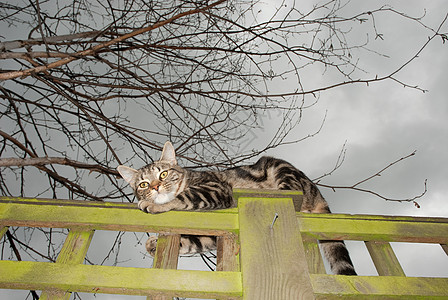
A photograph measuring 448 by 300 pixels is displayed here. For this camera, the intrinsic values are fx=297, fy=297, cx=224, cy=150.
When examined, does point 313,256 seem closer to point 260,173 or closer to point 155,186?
point 155,186

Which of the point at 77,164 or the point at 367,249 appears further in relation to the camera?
the point at 77,164

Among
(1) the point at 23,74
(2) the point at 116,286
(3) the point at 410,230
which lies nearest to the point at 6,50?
(1) the point at 23,74

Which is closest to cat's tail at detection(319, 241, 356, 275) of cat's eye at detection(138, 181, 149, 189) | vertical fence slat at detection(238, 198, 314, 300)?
vertical fence slat at detection(238, 198, 314, 300)

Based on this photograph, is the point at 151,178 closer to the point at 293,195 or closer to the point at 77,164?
the point at 77,164

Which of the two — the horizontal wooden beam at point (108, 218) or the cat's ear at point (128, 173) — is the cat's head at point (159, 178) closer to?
the cat's ear at point (128, 173)

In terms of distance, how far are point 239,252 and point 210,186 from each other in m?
1.33

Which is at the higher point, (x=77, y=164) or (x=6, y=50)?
(x=6, y=50)

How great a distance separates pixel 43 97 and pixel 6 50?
93 cm

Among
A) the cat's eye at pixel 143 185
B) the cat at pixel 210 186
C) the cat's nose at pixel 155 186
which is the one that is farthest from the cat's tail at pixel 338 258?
the cat's eye at pixel 143 185

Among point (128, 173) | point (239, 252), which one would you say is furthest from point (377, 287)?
point (128, 173)

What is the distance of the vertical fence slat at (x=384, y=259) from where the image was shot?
1.42 meters

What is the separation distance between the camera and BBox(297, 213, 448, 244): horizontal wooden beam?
154 cm

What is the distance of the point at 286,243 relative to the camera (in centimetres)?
139

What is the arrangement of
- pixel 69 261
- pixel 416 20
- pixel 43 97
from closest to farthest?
pixel 69 261, pixel 416 20, pixel 43 97
